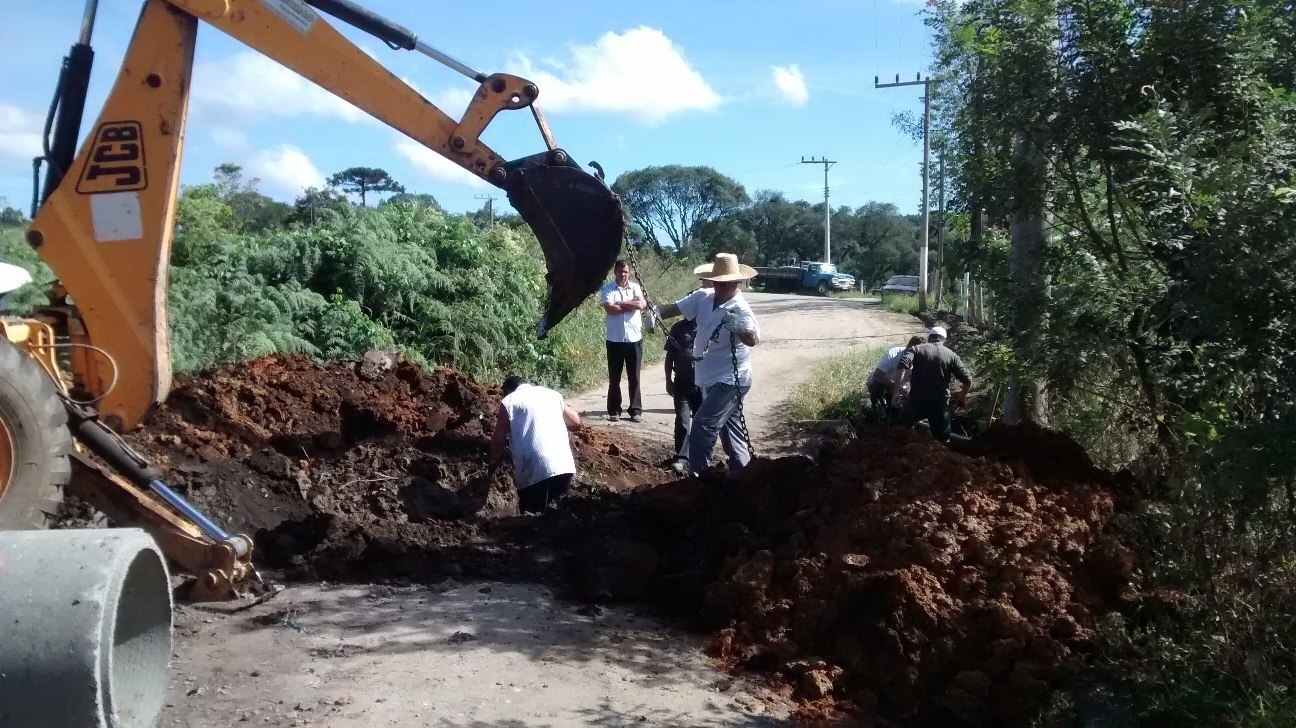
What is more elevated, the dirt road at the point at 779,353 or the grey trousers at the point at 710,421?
the grey trousers at the point at 710,421

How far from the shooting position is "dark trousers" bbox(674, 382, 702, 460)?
33.3ft

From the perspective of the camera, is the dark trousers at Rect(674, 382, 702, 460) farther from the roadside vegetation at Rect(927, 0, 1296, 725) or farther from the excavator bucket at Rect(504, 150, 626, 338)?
the excavator bucket at Rect(504, 150, 626, 338)

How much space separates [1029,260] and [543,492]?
3.46m

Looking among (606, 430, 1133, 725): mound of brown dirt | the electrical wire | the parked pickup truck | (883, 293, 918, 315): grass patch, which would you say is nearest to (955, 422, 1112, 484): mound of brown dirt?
(606, 430, 1133, 725): mound of brown dirt

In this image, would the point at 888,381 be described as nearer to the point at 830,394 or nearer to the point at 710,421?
the point at 830,394

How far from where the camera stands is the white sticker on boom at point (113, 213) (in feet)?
20.1

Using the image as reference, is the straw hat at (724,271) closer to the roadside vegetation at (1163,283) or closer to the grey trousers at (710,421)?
the grey trousers at (710,421)

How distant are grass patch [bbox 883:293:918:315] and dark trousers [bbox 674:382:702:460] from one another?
23.5 m

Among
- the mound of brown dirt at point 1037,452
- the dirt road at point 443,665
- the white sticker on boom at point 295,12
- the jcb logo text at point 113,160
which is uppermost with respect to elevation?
the white sticker on boom at point 295,12

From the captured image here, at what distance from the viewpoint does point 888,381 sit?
11266mm

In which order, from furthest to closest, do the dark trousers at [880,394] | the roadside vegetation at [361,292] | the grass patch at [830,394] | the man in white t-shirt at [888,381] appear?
the grass patch at [830,394]
the roadside vegetation at [361,292]
the dark trousers at [880,394]
the man in white t-shirt at [888,381]

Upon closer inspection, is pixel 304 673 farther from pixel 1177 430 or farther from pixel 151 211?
pixel 1177 430

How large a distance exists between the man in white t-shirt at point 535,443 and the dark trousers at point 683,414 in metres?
2.58

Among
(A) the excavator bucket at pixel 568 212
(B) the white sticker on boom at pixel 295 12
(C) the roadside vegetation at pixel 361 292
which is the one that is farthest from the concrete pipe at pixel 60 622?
(C) the roadside vegetation at pixel 361 292
